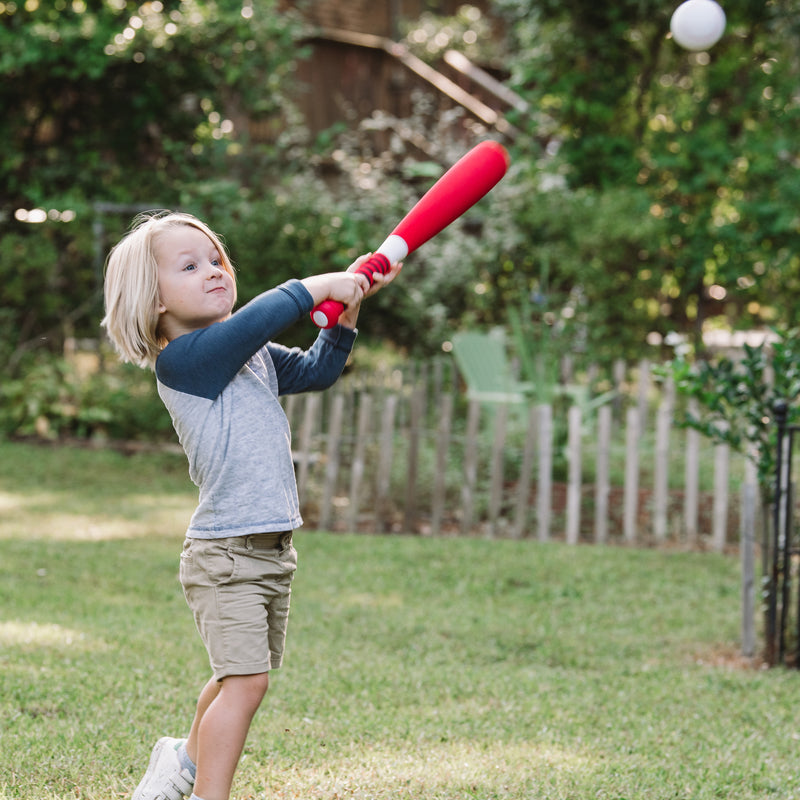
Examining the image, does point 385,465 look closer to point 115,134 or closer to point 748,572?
point 748,572

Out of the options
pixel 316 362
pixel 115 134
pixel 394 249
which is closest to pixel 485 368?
pixel 115 134

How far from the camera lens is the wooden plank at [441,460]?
6.10 metres

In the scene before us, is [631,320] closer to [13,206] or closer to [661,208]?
[661,208]

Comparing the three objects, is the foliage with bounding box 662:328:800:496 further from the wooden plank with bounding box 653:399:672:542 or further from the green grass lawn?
the wooden plank with bounding box 653:399:672:542

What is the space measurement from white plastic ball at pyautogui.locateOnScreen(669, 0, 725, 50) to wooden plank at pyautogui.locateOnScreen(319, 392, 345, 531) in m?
2.85

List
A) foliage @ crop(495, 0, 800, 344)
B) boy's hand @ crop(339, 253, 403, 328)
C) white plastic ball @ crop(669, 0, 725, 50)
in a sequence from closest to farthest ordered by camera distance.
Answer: boy's hand @ crop(339, 253, 403, 328), white plastic ball @ crop(669, 0, 725, 50), foliage @ crop(495, 0, 800, 344)

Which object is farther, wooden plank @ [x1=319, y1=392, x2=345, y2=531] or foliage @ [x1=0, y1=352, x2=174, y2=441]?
foliage @ [x1=0, y1=352, x2=174, y2=441]

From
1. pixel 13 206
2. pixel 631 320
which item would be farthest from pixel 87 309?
pixel 631 320

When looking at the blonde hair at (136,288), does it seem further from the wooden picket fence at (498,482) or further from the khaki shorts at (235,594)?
the wooden picket fence at (498,482)

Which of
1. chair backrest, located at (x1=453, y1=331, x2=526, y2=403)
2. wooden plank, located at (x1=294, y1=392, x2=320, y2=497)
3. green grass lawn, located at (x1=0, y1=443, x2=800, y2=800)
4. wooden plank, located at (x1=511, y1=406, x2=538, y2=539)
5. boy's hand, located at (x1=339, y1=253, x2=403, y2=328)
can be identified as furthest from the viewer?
chair backrest, located at (x1=453, y1=331, x2=526, y2=403)

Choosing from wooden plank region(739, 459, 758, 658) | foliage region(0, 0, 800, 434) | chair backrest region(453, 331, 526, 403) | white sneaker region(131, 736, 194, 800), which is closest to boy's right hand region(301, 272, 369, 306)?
white sneaker region(131, 736, 194, 800)

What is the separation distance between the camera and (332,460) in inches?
248

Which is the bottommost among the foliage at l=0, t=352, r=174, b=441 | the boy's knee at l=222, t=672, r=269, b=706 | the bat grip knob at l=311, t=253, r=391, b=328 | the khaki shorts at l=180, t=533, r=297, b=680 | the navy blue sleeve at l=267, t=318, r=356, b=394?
the boy's knee at l=222, t=672, r=269, b=706

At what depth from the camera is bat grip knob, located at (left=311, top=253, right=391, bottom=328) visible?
224 cm
